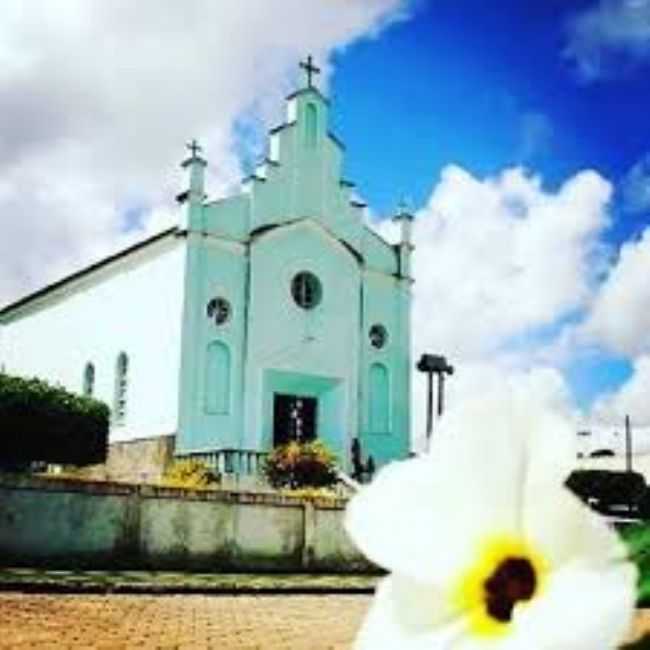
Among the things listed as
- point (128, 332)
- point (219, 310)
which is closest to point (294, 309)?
point (219, 310)

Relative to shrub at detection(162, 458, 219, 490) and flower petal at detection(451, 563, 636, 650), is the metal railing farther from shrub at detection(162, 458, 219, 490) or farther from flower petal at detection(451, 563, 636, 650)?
flower petal at detection(451, 563, 636, 650)

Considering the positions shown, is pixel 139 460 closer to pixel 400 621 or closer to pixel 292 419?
pixel 292 419

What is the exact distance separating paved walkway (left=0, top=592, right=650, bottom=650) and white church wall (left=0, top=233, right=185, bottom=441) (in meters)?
18.7

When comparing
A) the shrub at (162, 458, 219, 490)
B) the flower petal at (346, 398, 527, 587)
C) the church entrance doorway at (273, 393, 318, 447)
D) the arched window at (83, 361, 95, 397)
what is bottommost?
the flower petal at (346, 398, 527, 587)

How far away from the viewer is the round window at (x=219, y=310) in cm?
3353

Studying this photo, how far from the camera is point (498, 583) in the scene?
0.73 meters

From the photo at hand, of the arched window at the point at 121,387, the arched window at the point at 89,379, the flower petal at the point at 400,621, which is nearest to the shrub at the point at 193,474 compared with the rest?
the arched window at the point at 121,387

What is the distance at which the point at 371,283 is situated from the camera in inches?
1469

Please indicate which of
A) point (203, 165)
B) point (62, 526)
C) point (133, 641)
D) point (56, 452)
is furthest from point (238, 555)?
point (203, 165)

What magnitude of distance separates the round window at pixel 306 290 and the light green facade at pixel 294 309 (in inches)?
5.9

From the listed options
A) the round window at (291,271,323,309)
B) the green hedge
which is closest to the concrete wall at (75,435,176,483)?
the round window at (291,271,323,309)

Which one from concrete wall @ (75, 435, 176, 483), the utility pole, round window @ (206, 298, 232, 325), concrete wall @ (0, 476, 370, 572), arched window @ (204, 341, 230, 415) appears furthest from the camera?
the utility pole

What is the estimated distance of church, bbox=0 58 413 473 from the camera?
32.8 meters

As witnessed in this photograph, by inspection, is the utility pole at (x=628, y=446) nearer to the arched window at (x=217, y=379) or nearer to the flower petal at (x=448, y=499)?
the arched window at (x=217, y=379)
